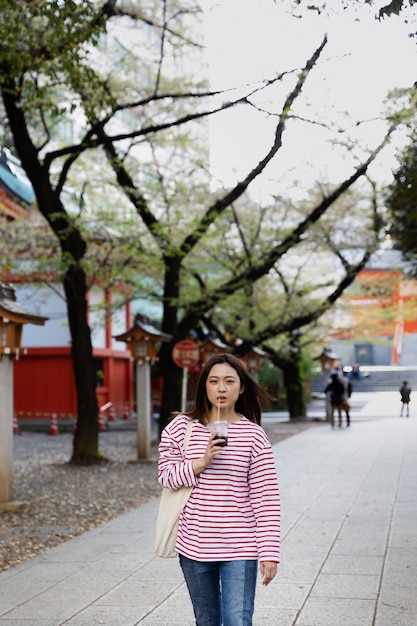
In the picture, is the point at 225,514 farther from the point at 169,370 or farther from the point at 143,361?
the point at 169,370

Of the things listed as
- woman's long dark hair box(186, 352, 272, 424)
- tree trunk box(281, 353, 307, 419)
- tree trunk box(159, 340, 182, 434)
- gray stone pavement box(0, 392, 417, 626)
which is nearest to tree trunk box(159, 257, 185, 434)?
tree trunk box(159, 340, 182, 434)

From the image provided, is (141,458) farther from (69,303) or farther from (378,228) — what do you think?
(378,228)

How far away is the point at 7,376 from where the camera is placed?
13.2m

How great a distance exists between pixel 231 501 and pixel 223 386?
53 centimetres

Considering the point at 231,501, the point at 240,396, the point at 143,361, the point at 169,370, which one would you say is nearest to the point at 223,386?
the point at 240,396

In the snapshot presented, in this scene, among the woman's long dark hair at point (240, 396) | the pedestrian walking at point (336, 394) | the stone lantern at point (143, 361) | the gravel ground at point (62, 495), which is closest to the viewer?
the woman's long dark hair at point (240, 396)

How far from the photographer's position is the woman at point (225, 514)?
406 cm

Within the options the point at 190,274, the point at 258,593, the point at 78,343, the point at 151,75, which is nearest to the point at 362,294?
the point at 190,274

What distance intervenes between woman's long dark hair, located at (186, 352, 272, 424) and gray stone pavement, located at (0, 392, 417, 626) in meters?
2.33

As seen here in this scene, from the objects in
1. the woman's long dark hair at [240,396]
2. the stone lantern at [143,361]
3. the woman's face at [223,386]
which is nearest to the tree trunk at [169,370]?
the stone lantern at [143,361]

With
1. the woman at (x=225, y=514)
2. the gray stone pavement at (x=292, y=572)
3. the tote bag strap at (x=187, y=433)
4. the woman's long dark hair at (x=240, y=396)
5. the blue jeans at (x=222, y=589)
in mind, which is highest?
the woman's long dark hair at (x=240, y=396)

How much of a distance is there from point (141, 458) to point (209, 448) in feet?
52.4

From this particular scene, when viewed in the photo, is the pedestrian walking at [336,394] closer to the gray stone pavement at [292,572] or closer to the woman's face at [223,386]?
the gray stone pavement at [292,572]

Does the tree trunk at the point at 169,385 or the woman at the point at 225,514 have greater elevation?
the tree trunk at the point at 169,385
